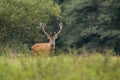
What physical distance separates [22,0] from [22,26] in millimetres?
1264

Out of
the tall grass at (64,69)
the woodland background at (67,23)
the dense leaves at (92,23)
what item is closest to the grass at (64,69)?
the tall grass at (64,69)

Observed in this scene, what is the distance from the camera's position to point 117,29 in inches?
1454

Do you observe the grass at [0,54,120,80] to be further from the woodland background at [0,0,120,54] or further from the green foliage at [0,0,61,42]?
the green foliage at [0,0,61,42]

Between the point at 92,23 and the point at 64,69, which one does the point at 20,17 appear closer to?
the point at 64,69

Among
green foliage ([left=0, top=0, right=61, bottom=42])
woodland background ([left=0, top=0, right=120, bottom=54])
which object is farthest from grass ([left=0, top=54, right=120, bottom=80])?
green foliage ([left=0, top=0, right=61, bottom=42])

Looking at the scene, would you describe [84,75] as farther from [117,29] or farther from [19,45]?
[117,29]

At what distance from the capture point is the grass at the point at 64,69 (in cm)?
1013

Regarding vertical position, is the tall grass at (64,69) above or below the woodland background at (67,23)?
above

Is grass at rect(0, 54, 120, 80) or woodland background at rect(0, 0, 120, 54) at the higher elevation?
grass at rect(0, 54, 120, 80)

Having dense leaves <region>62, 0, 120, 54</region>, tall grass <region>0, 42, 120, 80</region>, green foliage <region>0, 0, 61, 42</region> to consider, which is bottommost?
dense leaves <region>62, 0, 120, 54</region>

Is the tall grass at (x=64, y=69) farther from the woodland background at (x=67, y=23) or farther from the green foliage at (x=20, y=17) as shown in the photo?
the green foliage at (x=20, y=17)

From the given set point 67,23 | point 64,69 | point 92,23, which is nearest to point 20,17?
point 64,69

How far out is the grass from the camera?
1013 centimetres

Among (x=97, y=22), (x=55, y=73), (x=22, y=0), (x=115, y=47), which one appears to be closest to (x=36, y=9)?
(x=22, y=0)
